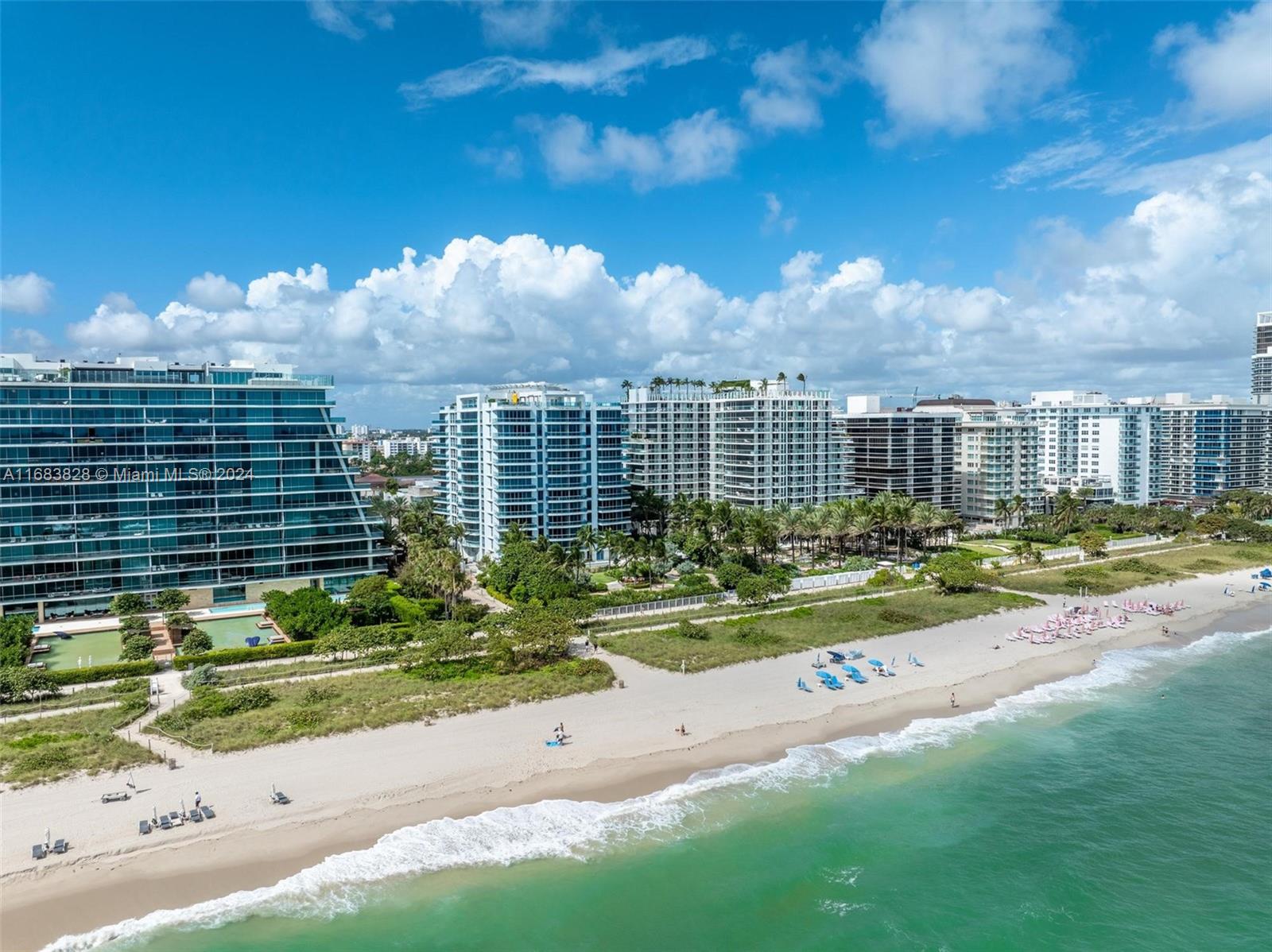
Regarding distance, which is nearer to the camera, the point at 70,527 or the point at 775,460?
the point at 70,527

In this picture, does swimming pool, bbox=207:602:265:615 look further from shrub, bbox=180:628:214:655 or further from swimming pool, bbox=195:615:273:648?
shrub, bbox=180:628:214:655

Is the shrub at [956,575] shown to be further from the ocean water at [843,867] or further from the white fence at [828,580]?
the ocean water at [843,867]

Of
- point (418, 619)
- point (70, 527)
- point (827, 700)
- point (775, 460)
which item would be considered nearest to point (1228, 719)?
point (827, 700)

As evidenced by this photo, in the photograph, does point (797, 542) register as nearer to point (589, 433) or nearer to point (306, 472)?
point (589, 433)

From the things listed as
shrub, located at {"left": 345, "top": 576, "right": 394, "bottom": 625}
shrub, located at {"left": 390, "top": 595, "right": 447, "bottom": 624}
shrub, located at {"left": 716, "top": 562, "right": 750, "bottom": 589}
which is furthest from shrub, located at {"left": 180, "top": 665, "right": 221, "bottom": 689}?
shrub, located at {"left": 716, "top": 562, "right": 750, "bottom": 589}

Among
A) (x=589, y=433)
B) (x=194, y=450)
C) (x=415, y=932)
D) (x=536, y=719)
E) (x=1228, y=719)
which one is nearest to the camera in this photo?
(x=415, y=932)

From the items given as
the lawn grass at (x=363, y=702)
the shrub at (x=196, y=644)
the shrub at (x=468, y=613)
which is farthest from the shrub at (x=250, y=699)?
the shrub at (x=468, y=613)
